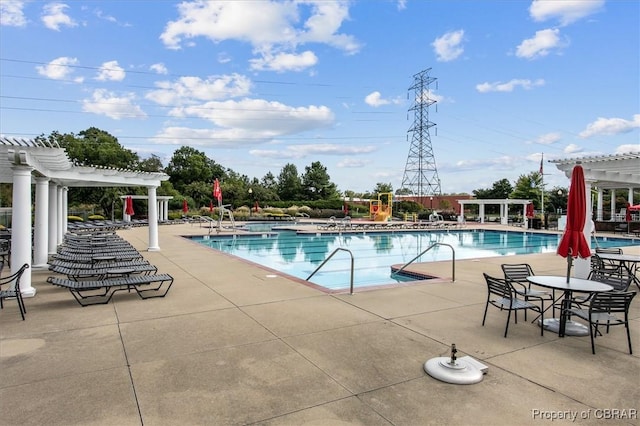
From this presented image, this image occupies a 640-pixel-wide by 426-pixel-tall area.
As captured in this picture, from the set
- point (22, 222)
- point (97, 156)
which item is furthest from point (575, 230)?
point (97, 156)

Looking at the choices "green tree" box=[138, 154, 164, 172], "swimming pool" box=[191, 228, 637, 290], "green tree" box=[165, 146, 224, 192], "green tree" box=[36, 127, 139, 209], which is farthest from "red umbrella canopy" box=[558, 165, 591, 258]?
"green tree" box=[165, 146, 224, 192]

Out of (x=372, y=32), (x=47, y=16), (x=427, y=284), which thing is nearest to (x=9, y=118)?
(x=47, y=16)

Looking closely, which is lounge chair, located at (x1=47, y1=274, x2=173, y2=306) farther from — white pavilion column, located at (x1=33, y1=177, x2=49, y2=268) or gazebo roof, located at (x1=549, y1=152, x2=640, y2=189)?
gazebo roof, located at (x1=549, y1=152, x2=640, y2=189)

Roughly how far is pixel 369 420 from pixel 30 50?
1486 inches

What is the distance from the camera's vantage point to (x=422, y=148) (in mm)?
58281

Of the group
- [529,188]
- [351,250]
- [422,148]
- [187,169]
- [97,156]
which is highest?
[422,148]

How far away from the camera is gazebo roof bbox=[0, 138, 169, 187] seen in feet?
22.9

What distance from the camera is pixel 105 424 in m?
3.10

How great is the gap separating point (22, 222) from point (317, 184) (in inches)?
2079

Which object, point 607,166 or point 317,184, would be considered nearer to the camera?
point 607,166

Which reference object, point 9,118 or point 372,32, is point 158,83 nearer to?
point 9,118

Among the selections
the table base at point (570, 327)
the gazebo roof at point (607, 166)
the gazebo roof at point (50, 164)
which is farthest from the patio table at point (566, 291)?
the gazebo roof at point (50, 164)

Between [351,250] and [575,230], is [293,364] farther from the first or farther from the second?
[351,250]

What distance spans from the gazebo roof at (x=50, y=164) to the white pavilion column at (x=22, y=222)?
240 mm
